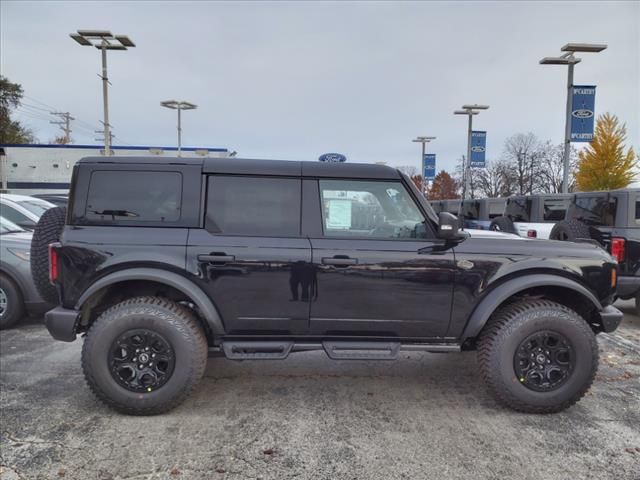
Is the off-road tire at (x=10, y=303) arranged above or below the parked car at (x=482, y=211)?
below

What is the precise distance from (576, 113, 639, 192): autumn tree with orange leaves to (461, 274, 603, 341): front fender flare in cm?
4056

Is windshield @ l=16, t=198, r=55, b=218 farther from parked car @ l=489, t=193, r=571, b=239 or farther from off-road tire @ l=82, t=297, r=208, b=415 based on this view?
parked car @ l=489, t=193, r=571, b=239

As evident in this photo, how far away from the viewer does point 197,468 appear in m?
2.74

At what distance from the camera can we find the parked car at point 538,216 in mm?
9664

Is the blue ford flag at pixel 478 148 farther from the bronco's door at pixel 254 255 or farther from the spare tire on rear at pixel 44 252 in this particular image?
the spare tire on rear at pixel 44 252

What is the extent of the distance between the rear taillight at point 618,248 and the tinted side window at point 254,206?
5.18 m

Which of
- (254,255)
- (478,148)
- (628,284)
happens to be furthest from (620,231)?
(478,148)

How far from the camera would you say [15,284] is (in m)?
5.39

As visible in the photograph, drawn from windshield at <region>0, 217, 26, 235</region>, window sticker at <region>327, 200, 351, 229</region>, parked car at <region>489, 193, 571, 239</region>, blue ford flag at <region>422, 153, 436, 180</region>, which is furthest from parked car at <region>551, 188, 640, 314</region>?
blue ford flag at <region>422, 153, 436, 180</region>

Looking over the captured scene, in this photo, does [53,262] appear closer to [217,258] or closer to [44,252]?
[44,252]

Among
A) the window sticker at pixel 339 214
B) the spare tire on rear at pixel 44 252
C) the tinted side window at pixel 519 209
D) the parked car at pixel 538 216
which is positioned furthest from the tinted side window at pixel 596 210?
the spare tire on rear at pixel 44 252

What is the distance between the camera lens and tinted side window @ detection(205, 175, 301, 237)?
344 cm

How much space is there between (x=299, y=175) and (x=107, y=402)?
231cm

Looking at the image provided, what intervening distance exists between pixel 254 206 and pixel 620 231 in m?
5.65
